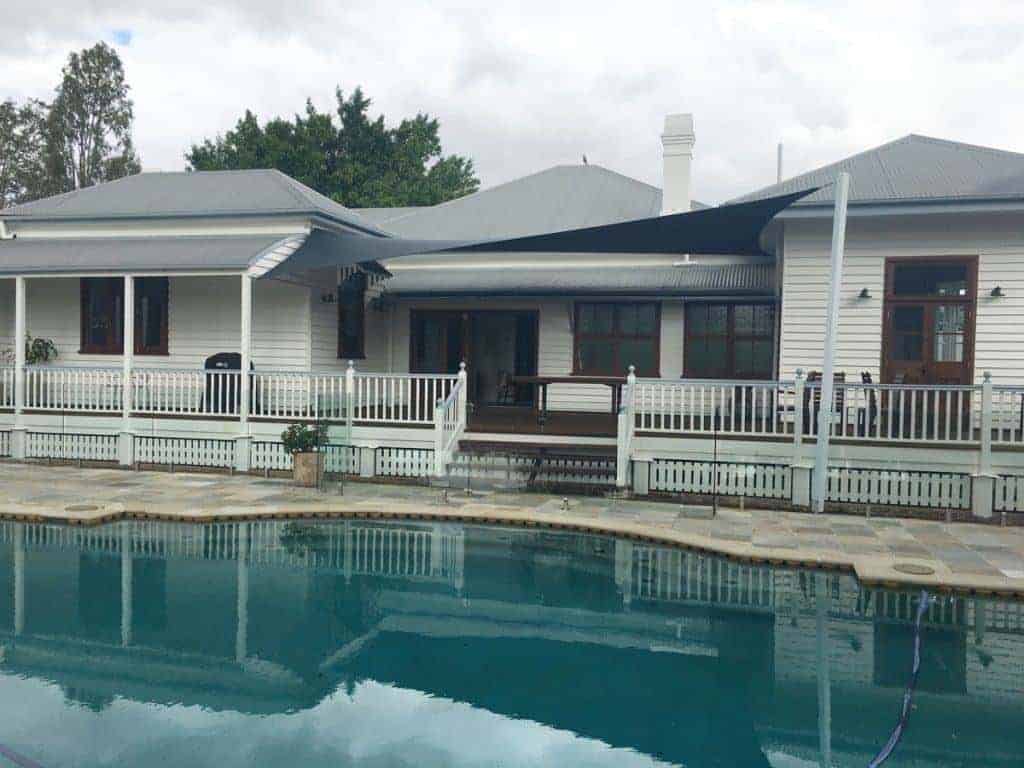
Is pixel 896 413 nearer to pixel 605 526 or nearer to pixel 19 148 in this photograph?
pixel 605 526

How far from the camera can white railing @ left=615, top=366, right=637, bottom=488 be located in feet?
36.7

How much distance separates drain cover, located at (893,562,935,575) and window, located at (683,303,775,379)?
6.51m

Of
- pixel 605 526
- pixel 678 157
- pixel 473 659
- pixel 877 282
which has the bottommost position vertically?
pixel 473 659

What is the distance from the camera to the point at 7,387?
14.1 meters

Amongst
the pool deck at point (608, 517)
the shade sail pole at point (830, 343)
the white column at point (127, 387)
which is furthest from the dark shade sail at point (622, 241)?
the pool deck at point (608, 517)

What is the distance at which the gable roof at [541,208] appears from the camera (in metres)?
16.2

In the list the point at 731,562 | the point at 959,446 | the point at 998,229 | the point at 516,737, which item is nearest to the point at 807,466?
the point at 959,446

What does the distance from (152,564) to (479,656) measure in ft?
12.6

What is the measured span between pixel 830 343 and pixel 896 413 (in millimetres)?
2179

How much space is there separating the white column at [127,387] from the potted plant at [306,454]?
9.83 feet

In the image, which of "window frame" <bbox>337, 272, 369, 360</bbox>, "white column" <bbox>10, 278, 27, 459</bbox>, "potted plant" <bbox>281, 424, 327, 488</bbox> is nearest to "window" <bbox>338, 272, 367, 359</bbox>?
"window frame" <bbox>337, 272, 369, 360</bbox>

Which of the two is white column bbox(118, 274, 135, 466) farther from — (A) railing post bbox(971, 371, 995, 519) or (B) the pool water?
(A) railing post bbox(971, 371, 995, 519)

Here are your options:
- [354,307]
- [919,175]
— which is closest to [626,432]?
[919,175]

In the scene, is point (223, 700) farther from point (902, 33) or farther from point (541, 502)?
point (902, 33)
